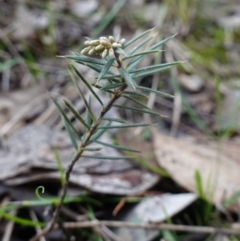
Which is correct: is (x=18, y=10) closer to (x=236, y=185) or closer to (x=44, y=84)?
(x=44, y=84)

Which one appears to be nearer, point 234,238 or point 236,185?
point 234,238

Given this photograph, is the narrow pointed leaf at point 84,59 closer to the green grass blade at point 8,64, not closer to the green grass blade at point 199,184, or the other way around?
the green grass blade at point 199,184

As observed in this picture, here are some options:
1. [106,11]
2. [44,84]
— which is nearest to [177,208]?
[44,84]

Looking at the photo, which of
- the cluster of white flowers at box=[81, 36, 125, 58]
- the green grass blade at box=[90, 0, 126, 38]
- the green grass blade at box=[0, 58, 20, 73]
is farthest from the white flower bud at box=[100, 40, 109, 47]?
the green grass blade at box=[90, 0, 126, 38]

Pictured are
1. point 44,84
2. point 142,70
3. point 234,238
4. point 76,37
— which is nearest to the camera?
point 142,70

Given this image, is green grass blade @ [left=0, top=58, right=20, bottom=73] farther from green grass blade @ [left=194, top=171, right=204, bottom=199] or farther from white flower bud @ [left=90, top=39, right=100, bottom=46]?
white flower bud @ [left=90, top=39, right=100, bottom=46]

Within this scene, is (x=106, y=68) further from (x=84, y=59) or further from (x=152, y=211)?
(x=152, y=211)

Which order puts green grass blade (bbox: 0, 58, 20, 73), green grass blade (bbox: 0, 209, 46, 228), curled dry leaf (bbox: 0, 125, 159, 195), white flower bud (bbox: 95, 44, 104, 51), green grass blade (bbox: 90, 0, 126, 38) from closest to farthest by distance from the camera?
white flower bud (bbox: 95, 44, 104, 51), green grass blade (bbox: 0, 209, 46, 228), curled dry leaf (bbox: 0, 125, 159, 195), green grass blade (bbox: 0, 58, 20, 73), green grass blade (bbox: 90, 0, 126, 38)
